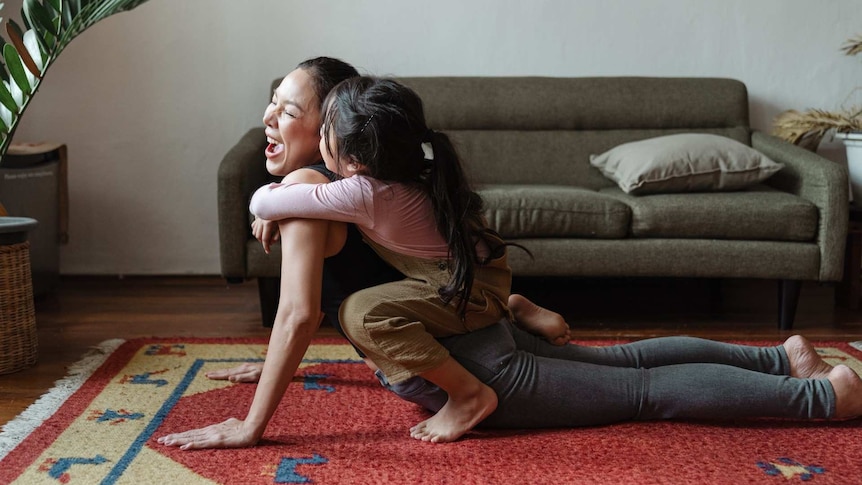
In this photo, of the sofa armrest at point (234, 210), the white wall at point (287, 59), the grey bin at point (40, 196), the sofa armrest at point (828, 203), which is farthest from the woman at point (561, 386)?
the white wall at point (287, 59)

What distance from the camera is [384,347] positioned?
1703 mm

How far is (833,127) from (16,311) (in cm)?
259

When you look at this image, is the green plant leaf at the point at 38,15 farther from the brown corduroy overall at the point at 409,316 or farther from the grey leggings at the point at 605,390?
the grey leggings at the point at 605,390

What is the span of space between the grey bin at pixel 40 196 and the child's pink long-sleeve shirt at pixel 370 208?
5.29 ft

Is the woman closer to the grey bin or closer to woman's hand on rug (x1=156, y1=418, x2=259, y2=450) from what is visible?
woman's hand on rug (x1=156, y1=418, x2=259, y2=450)

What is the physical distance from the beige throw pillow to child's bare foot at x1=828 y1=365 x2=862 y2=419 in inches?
42.9

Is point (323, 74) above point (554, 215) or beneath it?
above

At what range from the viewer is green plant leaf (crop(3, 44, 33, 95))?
2.13 metres

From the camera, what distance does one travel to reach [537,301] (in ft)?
10.2

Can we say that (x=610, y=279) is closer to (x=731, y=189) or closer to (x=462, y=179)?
(x=731, y=189)

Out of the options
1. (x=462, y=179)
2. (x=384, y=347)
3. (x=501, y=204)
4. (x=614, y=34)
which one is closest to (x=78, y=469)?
(x=384, y=347)

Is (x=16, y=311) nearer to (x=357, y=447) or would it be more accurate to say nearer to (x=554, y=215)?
(x=357, y=447)

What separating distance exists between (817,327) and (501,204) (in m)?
1.04

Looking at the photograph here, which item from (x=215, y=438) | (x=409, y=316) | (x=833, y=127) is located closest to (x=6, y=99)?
(x=215, y=438)
